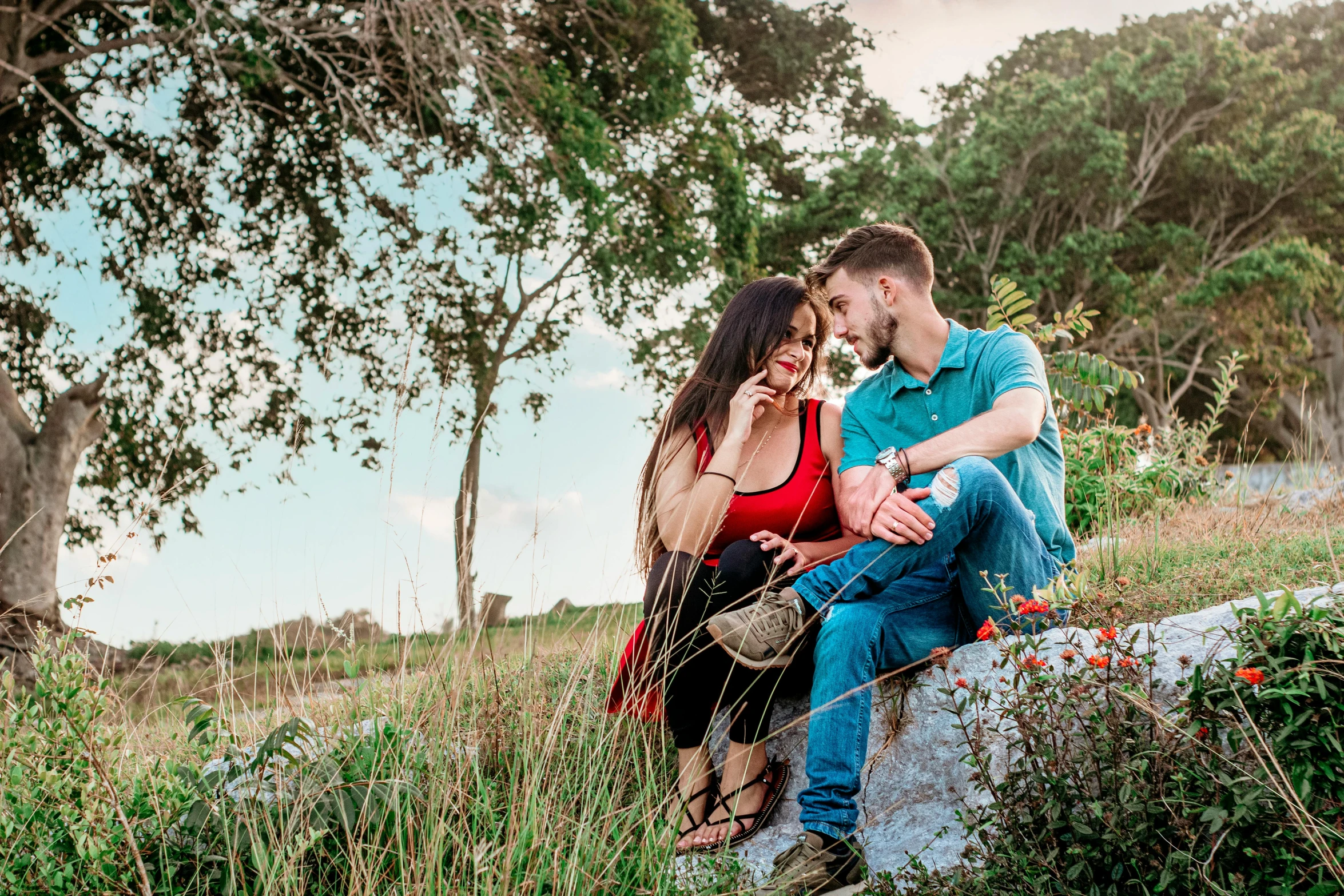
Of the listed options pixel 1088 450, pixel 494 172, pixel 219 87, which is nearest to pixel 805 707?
pixel 1088 450

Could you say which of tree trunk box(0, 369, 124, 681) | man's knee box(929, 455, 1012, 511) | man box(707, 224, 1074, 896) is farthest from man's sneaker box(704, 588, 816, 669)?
tree trunk box(0, 369, 124, 681)

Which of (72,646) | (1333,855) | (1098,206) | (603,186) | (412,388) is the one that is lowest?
(1333,855)

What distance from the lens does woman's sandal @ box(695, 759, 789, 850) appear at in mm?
2930

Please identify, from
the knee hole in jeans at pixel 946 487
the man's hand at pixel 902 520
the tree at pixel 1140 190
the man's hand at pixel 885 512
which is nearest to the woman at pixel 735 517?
the man's hand at pixel 885 512

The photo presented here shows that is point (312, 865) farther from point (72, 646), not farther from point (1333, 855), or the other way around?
point (1333, 855)

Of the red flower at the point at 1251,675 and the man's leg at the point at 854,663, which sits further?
the man's leg at the point at 854,663

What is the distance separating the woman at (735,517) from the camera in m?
3.00

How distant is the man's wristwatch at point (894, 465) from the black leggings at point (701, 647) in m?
0.49

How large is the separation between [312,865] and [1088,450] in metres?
5.29

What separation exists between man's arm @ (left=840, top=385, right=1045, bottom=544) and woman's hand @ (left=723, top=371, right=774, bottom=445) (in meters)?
0.41

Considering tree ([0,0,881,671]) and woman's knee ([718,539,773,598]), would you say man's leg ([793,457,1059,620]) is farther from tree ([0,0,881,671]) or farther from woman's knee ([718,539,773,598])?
tree ([0,0,881,671])

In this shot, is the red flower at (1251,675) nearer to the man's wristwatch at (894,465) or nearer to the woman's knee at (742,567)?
the man's wristwatch at (894,465)

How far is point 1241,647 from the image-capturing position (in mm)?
2203

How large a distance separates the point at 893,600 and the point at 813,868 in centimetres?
82
